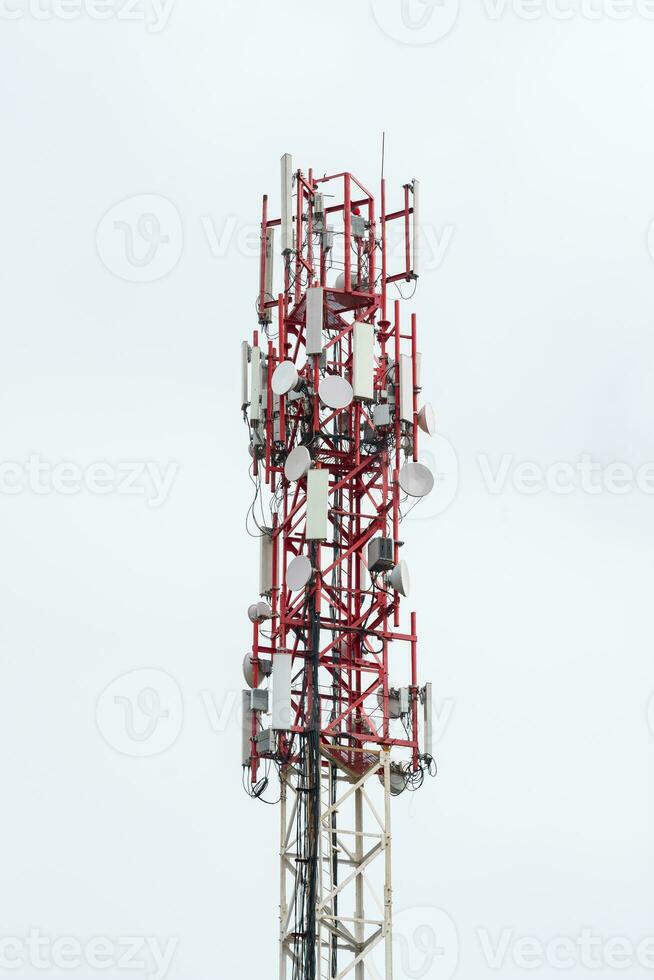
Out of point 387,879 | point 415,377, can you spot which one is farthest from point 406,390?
point 387,879

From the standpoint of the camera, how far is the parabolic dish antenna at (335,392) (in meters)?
61.7

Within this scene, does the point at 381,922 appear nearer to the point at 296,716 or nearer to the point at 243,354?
the point at 296,716

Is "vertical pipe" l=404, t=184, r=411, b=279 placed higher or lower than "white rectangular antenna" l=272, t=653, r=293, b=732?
higher

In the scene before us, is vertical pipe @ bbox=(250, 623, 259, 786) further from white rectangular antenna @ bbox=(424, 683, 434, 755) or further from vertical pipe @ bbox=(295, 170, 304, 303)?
vertical pipe @ bbox=(295, 170, 304, 303)

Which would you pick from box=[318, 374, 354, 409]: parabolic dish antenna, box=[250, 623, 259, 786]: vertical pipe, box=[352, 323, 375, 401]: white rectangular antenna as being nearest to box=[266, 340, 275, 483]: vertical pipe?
box=[318, 374, 354, 409]: parabolic dish antenna

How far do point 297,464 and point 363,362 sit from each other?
8.83 ft

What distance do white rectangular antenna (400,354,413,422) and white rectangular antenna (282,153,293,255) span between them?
3720 mm

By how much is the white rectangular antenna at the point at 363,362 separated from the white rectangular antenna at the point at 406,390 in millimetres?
857

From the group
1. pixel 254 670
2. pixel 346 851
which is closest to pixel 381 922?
pixel 346 851

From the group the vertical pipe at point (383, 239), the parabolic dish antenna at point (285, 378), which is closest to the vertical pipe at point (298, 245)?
the vertical pipe at point (383, 239)

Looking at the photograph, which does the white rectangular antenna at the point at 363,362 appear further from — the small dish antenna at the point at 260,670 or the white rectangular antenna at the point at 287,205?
the small dish antenna at the point at 260,670

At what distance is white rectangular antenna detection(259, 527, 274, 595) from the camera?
6259 cm

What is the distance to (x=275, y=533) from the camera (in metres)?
62.9

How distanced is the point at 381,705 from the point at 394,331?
8.61 m
